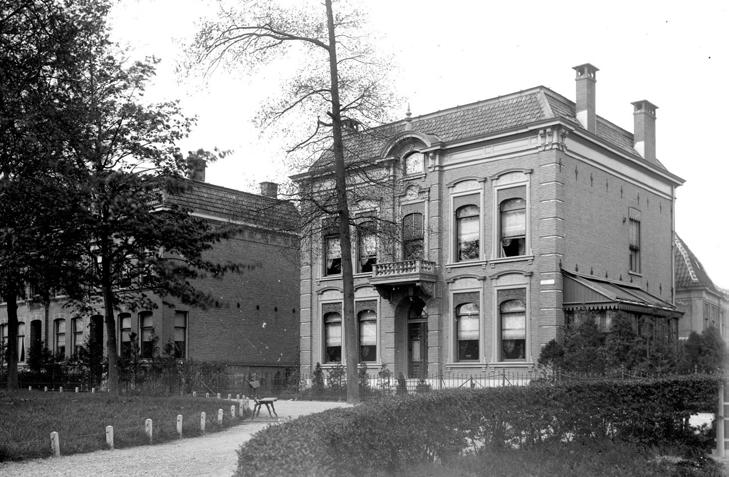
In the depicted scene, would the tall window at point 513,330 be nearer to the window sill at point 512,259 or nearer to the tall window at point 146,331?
the window sill at point 512,259

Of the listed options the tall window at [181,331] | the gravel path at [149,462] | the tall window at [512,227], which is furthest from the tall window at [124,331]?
the gravel path at [149,462]

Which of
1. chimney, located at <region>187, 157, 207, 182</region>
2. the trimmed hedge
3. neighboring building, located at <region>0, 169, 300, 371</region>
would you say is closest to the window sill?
neighboring building, located at <region>0, 169, 300, 371</region>

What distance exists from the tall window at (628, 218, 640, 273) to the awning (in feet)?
9.73

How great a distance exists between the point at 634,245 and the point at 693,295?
11.0 metres

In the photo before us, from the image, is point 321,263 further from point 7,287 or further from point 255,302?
point 7,287

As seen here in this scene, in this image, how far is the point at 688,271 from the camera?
143 ft

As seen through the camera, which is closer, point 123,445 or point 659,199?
point 123,445

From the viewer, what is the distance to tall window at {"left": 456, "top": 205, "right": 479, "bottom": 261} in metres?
31.6

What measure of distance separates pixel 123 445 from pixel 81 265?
42.8ft

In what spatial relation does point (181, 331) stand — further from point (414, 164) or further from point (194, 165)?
point (194, 165)

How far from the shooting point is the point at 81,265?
28.3 m

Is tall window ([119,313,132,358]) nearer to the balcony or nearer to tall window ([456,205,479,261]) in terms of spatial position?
the balcony

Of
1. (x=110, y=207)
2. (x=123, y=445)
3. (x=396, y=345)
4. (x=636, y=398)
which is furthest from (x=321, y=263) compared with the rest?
(x=636, y=398)

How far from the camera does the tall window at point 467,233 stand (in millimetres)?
31609
